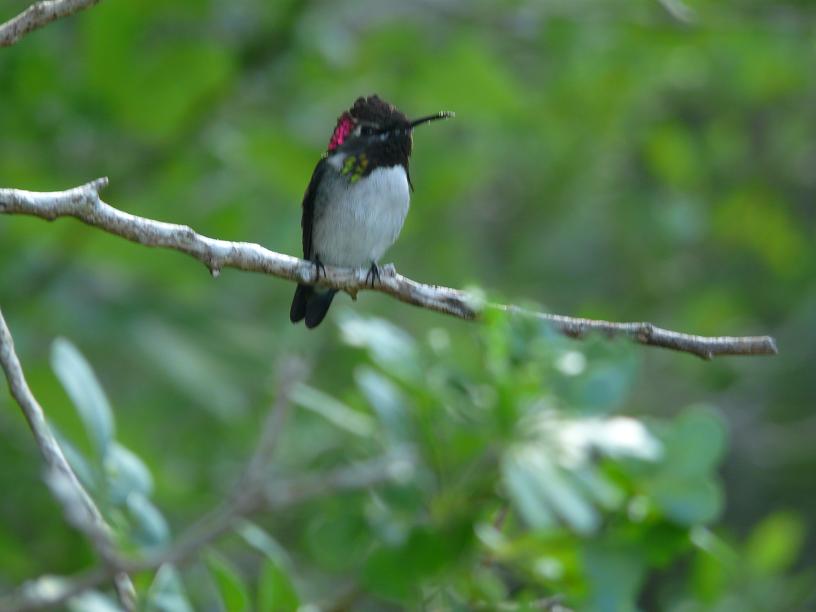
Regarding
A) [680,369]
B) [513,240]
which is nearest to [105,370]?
[513,240]

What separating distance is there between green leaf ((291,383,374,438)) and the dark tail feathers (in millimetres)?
804

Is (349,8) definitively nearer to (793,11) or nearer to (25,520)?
(793,11)

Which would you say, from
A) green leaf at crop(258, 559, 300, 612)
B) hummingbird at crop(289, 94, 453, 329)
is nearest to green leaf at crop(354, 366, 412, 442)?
green leaf at crop(258, 559, 300, 612)

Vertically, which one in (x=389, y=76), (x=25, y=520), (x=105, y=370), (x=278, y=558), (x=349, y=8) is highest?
(x=349, y=8)

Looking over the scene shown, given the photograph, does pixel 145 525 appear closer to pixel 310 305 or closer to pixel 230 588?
pixel 230 588

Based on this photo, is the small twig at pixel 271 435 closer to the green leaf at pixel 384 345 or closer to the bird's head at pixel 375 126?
the green leaf at pixel 384 345

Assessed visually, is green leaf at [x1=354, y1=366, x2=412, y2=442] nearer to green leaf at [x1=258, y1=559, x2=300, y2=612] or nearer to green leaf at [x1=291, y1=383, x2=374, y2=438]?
green leaf at [x1=291, y1=383, x2=374, y2=438]

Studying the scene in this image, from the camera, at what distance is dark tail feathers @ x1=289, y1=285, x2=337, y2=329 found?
14.7ft

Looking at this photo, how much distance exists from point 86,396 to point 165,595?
1.81ft

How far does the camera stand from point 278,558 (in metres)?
3.30

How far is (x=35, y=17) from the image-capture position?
2438mm

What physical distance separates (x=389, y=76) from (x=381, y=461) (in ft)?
11.8

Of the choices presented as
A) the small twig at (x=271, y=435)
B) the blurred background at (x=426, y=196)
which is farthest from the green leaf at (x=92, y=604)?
the blurred background at (x=426, y=196)

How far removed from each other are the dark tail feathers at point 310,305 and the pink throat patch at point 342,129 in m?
0.51
